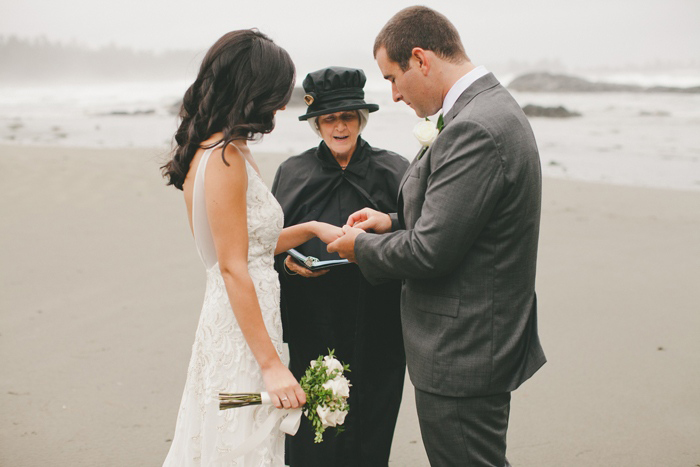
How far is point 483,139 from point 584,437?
8.41ft

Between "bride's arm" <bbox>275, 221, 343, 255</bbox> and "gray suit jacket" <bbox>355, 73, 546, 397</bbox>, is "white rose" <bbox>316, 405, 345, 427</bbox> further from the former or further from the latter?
"bride's arm" <bbox>275, 221, 343, 255</bbox>

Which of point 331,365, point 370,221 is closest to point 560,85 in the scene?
point 370,221

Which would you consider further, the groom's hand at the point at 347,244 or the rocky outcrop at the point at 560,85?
the rocky outcrop at the point at 560,85

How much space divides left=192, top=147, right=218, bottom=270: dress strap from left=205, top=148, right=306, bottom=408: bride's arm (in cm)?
4

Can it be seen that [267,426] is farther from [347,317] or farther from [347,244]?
[347,317]

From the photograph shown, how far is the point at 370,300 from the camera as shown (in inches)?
134

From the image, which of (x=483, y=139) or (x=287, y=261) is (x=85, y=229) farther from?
(x=483, y=139)

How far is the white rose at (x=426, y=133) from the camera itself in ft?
8.35

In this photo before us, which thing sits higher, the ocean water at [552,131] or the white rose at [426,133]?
the white rose at [426,133]

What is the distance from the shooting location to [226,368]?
2568 mm

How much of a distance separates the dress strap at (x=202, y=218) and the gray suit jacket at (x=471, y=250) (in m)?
0.55

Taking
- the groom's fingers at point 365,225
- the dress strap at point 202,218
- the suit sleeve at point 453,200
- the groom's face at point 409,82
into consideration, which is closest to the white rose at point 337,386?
the suit sleeve at point 453,200

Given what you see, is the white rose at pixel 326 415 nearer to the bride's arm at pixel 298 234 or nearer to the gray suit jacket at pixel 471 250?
the gray suit jacket at pixel 471 250

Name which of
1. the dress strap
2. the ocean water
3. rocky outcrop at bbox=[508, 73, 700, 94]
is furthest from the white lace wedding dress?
rocky outcrop at bbox=[508, 73, 700, 94]
